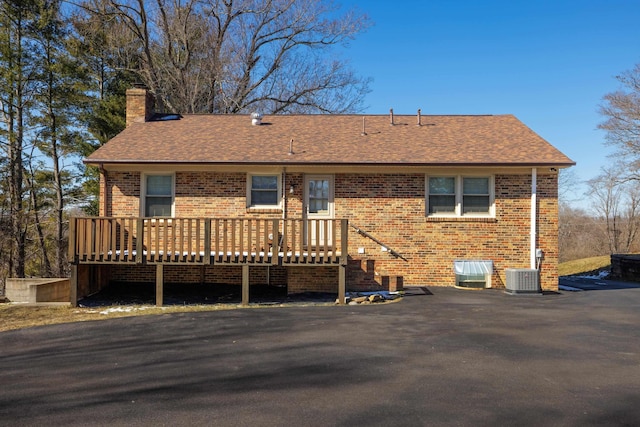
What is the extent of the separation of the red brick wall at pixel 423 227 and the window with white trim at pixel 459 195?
0.73 feet

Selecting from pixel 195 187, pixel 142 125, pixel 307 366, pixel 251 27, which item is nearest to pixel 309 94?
pixel 251 27

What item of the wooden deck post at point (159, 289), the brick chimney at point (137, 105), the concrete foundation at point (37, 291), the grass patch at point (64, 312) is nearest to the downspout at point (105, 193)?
the concrete foundation at point (37, 291)

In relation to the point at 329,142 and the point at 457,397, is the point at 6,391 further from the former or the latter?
the point at 329,142

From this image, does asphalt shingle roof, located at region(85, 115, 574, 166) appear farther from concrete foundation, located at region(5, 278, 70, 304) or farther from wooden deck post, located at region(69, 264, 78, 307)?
concrete foundation, located at region(5, 278, 70, 304)

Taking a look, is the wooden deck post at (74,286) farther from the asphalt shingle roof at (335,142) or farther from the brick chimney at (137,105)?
the brick chimney at (137,105)

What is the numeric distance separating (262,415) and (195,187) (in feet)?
30.9

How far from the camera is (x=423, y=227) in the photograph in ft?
41.8

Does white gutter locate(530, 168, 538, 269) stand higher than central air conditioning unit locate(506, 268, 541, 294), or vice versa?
white gutter locate(530, 168, 538, 269)

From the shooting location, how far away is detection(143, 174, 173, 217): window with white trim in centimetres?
1300

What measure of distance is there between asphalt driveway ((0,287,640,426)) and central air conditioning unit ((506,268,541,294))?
1.94 meters

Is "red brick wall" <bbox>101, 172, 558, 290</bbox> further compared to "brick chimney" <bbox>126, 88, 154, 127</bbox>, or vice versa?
"brick chimney" <bbox>126, 88, 154, 127</bbox>

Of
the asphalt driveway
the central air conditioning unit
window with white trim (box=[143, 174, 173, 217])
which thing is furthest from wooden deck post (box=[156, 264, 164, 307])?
the central air conditioning unit

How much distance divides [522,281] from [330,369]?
24.9 feet

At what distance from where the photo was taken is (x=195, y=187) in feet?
42.5
